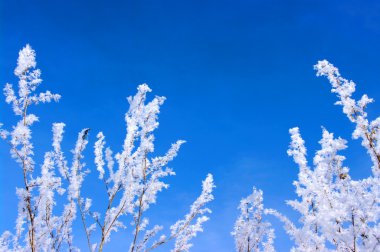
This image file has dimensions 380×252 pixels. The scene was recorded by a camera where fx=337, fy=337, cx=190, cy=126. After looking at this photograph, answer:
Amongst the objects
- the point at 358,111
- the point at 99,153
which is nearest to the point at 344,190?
the point at 358,111

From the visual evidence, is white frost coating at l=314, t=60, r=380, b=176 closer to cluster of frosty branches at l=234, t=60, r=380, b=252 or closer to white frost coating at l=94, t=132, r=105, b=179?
cluster of frosty branches at l=234, t=60, r=380, b=252

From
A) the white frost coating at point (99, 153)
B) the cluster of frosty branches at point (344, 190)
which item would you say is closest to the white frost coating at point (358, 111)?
the cluster of frosty branches at point (344, 190)

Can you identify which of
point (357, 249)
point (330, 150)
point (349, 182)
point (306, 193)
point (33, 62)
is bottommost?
point (357, 249)

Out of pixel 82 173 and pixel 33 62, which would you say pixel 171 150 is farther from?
pixel 33 62

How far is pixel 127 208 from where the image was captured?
5574 mm

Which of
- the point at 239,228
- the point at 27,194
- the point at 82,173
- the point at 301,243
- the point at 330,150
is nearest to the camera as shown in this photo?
the point at 27,194

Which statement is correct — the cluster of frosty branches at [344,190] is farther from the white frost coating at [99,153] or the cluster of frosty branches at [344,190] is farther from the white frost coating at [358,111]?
the white frost coating at [99,153]

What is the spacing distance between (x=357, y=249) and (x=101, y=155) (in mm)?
4438

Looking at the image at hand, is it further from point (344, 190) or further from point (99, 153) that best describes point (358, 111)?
point (99, 153)

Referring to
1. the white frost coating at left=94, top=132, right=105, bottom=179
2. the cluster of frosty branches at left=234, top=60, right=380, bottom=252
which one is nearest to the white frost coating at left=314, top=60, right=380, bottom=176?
the cluster of frosty branches at left=234, top=60, right=380, bottom=252

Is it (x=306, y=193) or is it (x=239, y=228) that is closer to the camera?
(x=306, y=193)

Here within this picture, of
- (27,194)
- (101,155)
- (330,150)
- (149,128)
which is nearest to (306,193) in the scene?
(330,150)

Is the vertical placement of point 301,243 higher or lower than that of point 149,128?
lower

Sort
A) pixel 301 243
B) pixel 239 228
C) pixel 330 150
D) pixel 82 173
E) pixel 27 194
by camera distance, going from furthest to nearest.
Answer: pixel 239 228, pixel 301 243, pixel 330 150, pixel 82 173, pixel 27 194
